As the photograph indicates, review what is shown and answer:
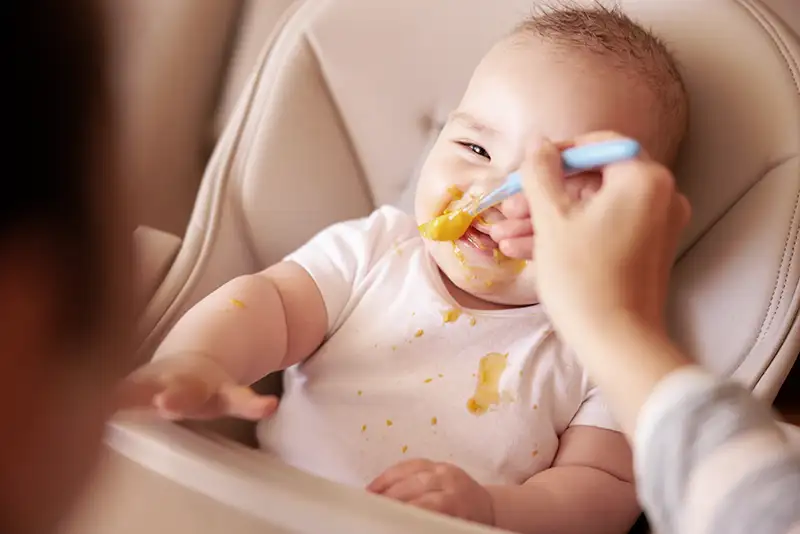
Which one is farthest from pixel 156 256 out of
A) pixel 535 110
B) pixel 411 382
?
pixel 535 110

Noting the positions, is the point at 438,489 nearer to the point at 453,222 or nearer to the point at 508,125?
the point at 453,222

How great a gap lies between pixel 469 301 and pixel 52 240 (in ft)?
2.07

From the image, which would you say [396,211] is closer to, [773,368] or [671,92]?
[671,92]

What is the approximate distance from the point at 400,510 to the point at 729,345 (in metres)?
0.46

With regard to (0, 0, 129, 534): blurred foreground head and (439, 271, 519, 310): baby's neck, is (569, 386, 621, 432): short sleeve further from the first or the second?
(0, 0, 129, 534): blurred foreground head

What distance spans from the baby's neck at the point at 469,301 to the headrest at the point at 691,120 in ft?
0.57

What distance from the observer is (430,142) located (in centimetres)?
99

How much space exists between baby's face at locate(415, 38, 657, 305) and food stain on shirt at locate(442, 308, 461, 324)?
3 cm

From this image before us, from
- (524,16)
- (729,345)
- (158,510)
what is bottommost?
(158,510)

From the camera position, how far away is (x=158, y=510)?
44 cm

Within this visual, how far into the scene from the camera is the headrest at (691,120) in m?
0.78

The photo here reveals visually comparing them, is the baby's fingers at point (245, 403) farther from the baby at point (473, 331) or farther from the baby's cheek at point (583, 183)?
the baby's cheek at point (583, 183)

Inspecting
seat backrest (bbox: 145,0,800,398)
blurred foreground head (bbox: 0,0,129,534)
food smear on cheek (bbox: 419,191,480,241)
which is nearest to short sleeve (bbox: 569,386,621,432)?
seat backrest (bbox: 145,0,800,398)

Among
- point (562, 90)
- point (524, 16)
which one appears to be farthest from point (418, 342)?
point (524, 16)
